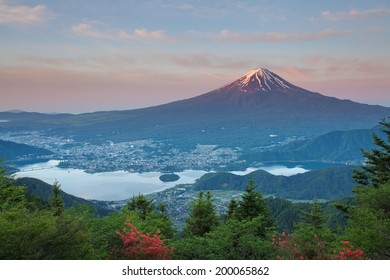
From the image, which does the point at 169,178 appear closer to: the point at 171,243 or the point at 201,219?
the point at 201,219

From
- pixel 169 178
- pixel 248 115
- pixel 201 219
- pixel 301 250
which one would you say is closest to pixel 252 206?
pixel 201 219

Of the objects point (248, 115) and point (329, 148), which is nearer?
point (329, 148)

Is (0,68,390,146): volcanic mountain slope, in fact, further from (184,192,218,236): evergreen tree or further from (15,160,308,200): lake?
(184,192,218,236): evergreen tree

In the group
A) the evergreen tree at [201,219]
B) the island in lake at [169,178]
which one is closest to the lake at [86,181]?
the island in lake at [169,178]

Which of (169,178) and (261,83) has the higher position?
(261,83)

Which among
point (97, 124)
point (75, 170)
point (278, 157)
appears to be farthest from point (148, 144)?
point (75, 170)

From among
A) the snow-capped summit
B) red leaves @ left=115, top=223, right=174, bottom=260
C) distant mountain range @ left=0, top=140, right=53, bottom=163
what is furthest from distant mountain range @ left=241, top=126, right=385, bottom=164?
red leaves @ left=115, top=223, right=174, bottom=260

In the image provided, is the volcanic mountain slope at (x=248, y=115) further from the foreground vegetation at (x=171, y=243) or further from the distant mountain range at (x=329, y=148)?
the foreground vegetation at (x=171, y=243)
